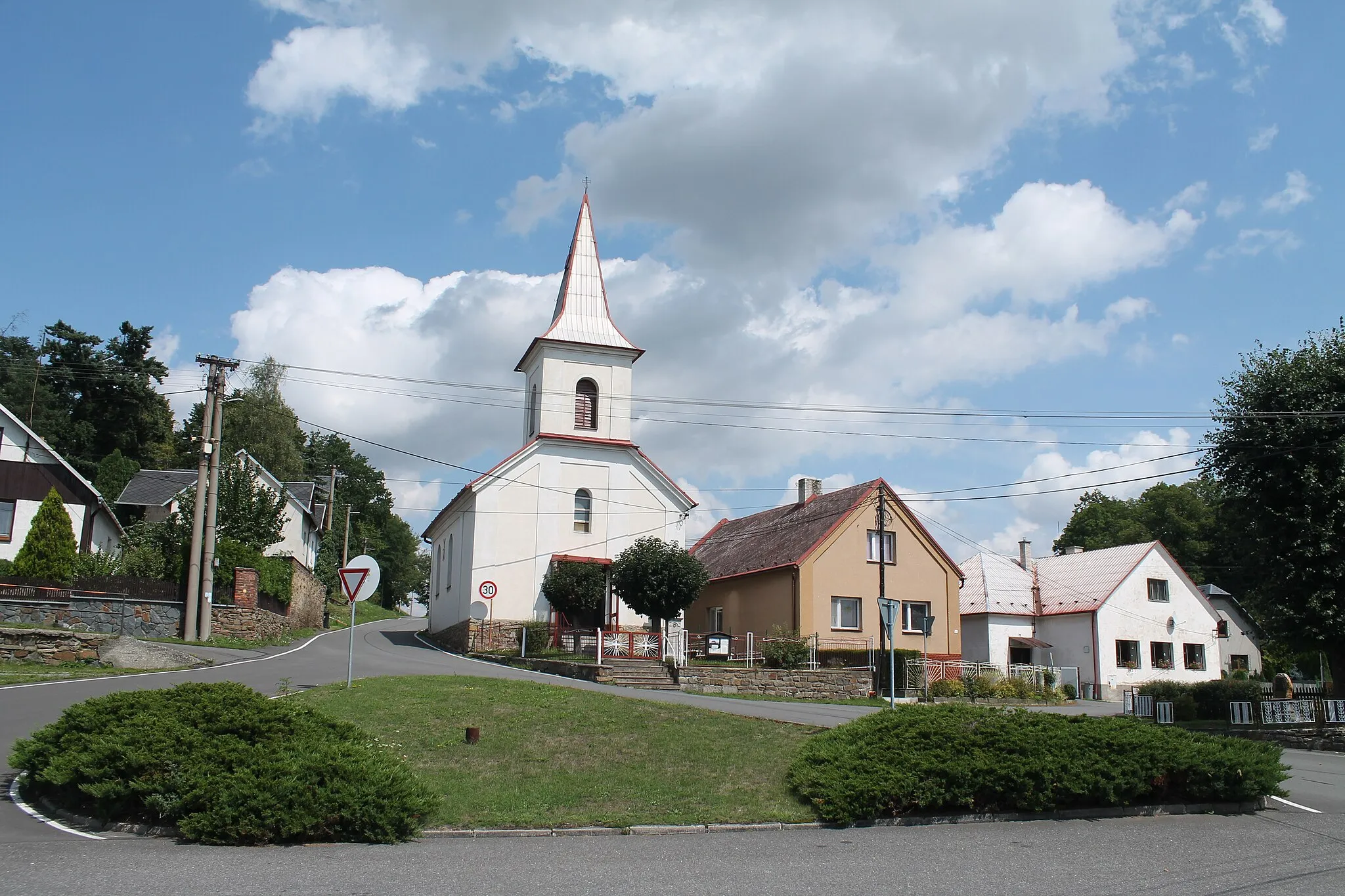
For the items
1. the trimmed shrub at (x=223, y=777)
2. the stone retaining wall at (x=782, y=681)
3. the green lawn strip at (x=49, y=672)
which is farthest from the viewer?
the stone retaining wall at (x=782, y=681)

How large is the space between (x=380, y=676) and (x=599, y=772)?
1101cm

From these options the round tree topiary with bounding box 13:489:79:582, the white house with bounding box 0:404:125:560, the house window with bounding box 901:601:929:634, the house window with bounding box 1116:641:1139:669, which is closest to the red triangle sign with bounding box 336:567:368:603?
the round tree topiary with bounding box 13:489:79:582

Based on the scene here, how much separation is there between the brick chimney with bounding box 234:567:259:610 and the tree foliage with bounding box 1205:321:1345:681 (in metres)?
29.7

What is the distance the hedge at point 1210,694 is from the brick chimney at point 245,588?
29420 mm

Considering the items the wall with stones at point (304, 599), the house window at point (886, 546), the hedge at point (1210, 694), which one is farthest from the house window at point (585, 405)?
the hedge at point (1210, 694)

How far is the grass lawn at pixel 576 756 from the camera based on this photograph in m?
11.1

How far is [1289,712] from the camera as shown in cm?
2552

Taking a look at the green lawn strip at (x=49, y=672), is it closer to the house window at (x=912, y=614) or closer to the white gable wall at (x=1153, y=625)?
the house window at (x=912, y=614)

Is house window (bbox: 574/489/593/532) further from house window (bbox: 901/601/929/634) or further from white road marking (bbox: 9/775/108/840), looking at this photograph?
white road marking (bbox: 9/775/108/840)

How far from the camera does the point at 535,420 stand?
4116cm

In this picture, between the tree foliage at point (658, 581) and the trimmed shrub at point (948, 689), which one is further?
the tree foliage at point (658, 581)

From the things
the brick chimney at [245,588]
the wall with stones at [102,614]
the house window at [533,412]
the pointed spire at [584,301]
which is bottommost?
the wall with stones at [102,614]

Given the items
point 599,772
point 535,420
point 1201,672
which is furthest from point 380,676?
point 1201,672

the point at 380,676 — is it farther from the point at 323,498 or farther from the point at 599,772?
the point at 323,498
